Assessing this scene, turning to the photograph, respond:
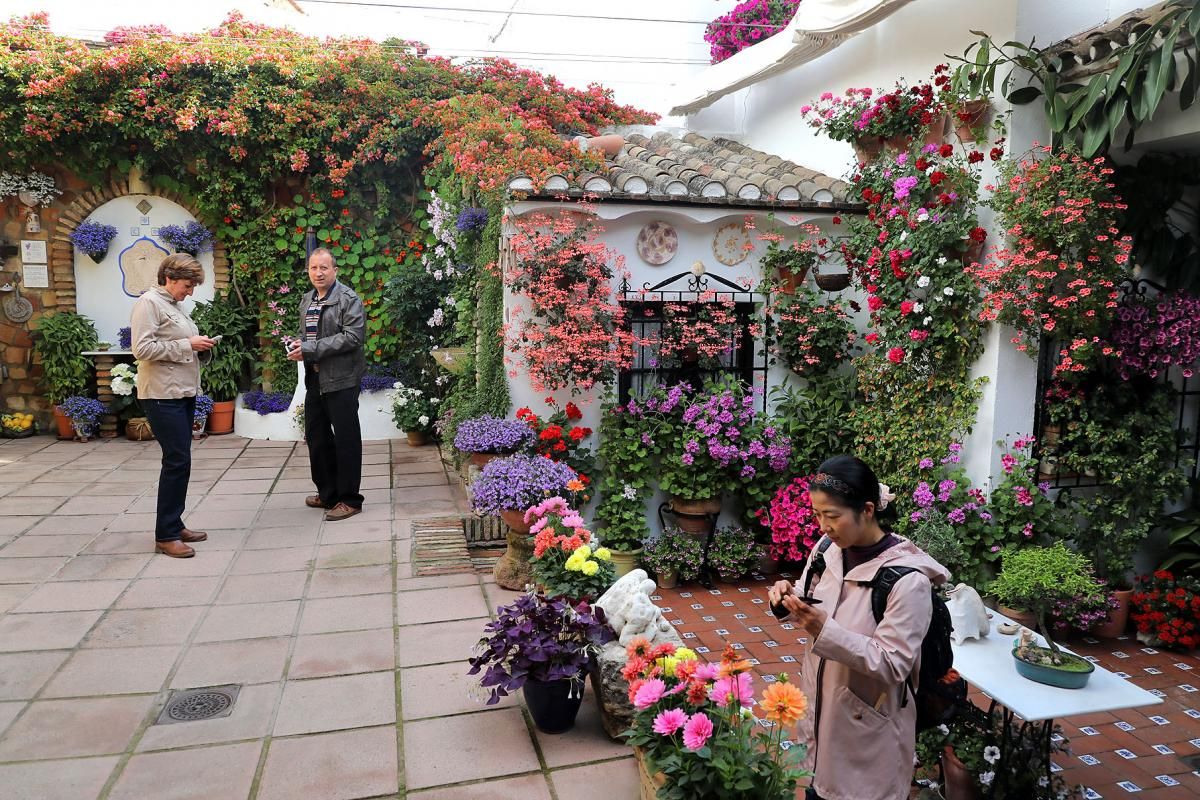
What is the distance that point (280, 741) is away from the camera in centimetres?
302

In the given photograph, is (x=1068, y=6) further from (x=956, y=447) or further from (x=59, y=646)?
(x=59, y=646)

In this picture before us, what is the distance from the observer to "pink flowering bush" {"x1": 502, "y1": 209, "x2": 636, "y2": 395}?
5.15m

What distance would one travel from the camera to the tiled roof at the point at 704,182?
5285 millimetres

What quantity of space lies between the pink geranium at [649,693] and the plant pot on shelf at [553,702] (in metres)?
0.78

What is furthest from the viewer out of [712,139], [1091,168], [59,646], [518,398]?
[712,139]

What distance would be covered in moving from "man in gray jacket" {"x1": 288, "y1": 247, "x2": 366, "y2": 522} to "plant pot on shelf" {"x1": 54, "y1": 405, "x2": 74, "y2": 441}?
A: 14.9ft

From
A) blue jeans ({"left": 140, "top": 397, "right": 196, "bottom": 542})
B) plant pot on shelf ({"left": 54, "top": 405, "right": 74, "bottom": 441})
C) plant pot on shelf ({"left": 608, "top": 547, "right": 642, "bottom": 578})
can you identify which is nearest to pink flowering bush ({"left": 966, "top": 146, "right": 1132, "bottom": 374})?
plant pot on shelf ({"left": 608, "top": 547, "right": 642, "bottom": 578})

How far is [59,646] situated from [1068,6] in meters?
6.33

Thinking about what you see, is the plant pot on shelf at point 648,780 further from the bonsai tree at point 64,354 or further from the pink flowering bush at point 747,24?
the pink flowering bush at point 747,24

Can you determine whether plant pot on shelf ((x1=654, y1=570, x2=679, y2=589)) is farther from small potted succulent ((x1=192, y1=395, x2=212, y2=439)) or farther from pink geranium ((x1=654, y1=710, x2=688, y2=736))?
small potted succulent ((x1=192, y1=395, x2=212, y2=439))

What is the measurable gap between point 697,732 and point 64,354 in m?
8.93

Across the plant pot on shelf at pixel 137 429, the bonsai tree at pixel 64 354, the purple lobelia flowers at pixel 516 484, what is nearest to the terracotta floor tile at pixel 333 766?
the purple lobelia flowers at pixel 516 484

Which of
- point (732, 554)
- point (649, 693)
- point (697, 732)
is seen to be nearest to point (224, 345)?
point (732, 554)

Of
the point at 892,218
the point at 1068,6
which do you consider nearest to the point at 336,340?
the point at 892,218
